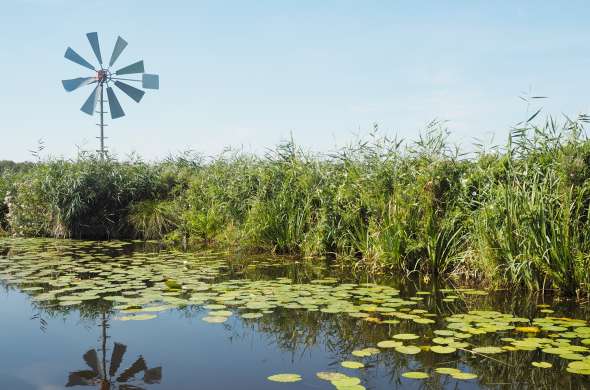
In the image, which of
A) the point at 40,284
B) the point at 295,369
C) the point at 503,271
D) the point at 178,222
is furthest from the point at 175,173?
the point at 295,369

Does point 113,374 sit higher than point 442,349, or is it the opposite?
point 442,349

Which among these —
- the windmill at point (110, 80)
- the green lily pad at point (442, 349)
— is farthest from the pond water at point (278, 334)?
the windmill at point (110, 80)

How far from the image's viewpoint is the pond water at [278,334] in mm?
3021

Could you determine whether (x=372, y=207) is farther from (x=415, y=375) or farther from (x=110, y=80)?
(x=110, y=80)

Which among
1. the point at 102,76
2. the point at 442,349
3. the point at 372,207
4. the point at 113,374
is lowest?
the point at 113,374

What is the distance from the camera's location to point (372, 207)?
667 centimetres

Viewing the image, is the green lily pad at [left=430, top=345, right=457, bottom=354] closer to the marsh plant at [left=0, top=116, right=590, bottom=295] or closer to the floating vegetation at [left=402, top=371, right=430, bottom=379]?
the floating vegetation at [left=402, top=371, right=430, bottom=379]

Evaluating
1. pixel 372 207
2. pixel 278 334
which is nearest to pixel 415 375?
pixel 278 334

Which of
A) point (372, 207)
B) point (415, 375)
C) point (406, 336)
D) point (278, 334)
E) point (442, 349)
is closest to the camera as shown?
point (415, 375)

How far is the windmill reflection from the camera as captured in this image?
9.57 ft

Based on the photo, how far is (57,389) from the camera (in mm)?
2871

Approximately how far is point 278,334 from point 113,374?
122cm

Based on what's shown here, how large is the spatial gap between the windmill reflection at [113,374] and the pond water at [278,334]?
0.03 ft

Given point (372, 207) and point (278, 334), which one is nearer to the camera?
point (278, 334)
